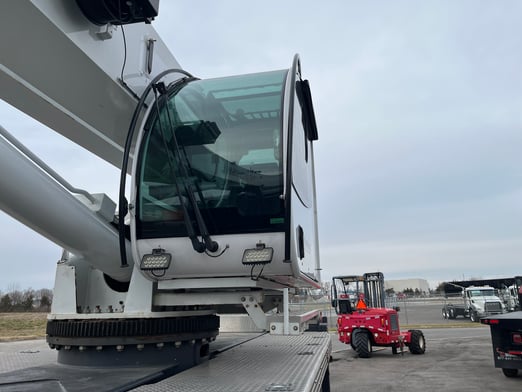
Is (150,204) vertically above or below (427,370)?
above

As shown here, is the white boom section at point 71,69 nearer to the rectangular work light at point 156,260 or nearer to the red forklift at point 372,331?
the rectangular work light at point 156,260

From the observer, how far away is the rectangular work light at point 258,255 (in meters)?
2.43

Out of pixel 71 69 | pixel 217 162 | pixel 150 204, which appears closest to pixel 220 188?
pixel 217 162

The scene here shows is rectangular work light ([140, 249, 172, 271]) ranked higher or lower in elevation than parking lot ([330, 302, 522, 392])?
higher

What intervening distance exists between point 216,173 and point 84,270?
1195 mm

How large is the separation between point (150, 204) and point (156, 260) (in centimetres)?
34

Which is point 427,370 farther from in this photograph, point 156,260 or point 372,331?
point 156,260

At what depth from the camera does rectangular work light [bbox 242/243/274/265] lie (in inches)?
95.6

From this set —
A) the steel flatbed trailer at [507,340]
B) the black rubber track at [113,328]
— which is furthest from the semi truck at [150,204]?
the steel flatbed trailer at [507,340]

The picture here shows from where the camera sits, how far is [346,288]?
571 inches

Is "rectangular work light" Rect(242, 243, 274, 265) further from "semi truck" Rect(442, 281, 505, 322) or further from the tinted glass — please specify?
"semi truck" Rect(442, 281, 505, 322)

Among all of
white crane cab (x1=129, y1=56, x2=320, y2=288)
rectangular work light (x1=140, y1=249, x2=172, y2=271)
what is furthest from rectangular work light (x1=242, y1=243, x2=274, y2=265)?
rectangular work light (x1=140, y1=249, x2=172, y2=271)

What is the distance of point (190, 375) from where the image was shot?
2598 millimetres

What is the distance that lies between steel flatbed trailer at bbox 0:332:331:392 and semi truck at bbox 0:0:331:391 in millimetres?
17
